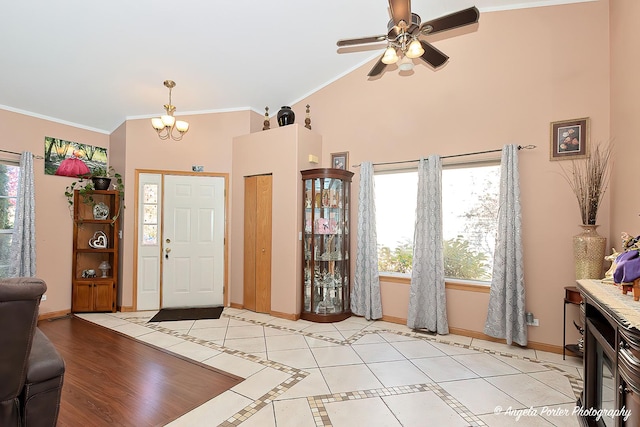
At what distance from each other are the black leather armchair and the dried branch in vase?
438 centimetres

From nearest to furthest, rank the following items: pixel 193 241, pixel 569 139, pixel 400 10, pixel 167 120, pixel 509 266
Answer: pixel 400 10
pixel 569 139
pixel 509 266
pixel 167 120
pixel 193 241

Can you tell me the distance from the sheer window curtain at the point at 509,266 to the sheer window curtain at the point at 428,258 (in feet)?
1.94

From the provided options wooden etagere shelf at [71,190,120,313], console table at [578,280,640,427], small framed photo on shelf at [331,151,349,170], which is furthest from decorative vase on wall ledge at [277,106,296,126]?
console table at [578,280,640,427]

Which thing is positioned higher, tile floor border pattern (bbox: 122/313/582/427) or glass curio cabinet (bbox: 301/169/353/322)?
glass curio cabinet (bbox: 301/169/353/322)

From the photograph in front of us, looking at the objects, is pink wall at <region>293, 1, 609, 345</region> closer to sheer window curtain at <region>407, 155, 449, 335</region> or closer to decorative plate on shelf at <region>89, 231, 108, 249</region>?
sheer window curtain at <region>407, 155, 449, 335</region>

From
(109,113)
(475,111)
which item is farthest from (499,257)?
(109,113)

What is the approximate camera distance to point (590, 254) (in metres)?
2.91

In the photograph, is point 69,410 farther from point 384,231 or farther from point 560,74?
point 560,74

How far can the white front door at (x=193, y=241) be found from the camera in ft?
16.3

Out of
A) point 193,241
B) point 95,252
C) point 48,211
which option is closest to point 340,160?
point 193,241

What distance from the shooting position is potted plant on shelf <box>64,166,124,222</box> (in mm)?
4789

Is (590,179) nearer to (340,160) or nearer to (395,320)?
(395,320)

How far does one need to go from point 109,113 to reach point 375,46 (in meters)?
4.22

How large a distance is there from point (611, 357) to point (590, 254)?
183cm
